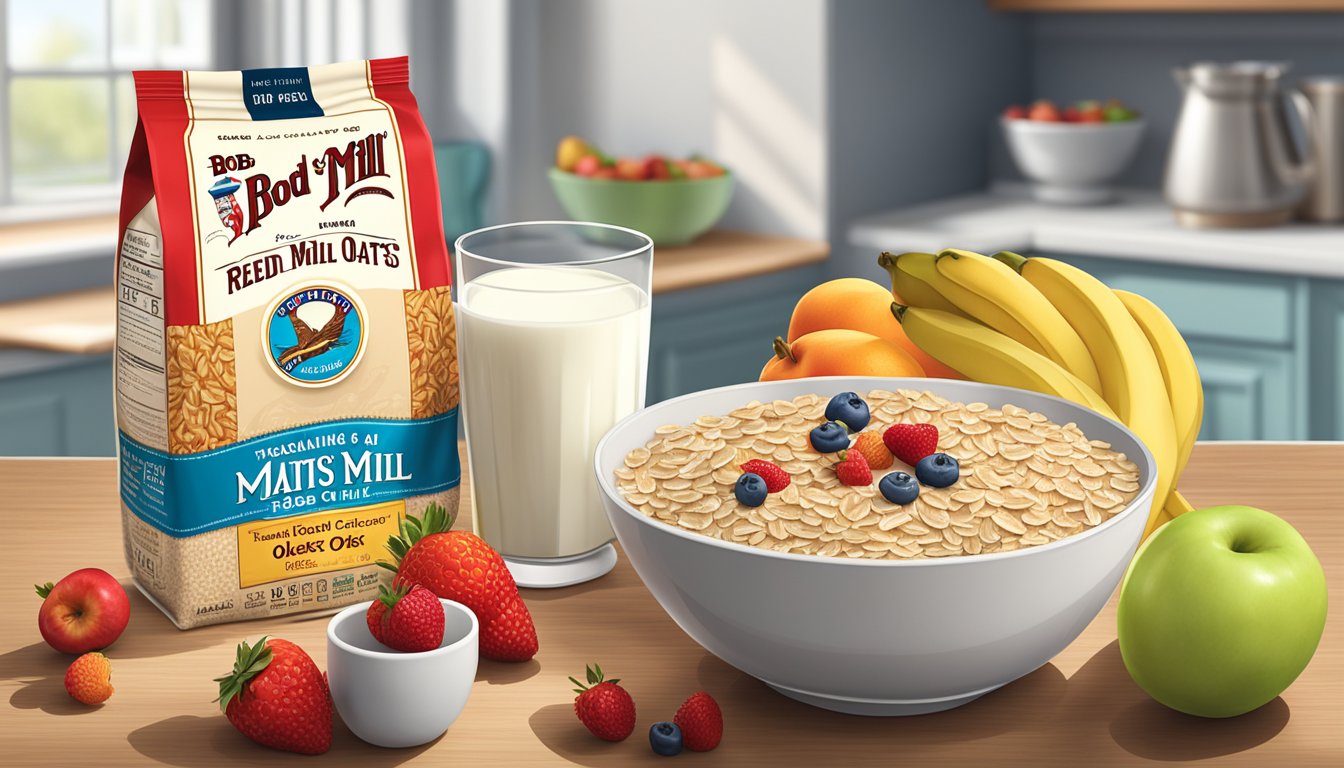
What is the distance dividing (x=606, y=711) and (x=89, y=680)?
302 millimetres

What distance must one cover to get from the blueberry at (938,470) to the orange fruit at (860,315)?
1.03 ft

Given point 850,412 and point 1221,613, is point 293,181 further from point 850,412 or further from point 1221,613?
point 1221,613

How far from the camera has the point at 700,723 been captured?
2.43 ft

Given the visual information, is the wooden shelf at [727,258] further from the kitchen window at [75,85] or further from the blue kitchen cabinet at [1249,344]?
the kitchen window at [75,85]

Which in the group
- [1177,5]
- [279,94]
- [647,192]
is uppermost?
[1177,5]

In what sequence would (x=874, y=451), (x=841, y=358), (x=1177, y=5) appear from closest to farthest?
(x=874, y=451) → (x=841, y=358) → (x=1177, y=5)

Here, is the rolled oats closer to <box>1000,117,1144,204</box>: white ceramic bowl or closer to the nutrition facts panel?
the nutrition facts panel

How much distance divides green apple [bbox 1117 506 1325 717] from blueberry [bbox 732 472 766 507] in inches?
8.5

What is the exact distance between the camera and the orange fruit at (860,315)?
1120 millimetres

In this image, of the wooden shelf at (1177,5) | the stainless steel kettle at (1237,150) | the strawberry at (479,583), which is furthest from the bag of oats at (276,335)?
the wooden shelf at (1177,5)

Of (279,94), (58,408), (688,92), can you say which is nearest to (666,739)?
(279,94)

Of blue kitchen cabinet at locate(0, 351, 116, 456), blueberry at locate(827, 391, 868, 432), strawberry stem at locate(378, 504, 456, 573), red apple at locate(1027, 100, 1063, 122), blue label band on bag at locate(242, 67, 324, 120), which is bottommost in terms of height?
blue kitchen cabinet at locate(0, 351, 116, 456)

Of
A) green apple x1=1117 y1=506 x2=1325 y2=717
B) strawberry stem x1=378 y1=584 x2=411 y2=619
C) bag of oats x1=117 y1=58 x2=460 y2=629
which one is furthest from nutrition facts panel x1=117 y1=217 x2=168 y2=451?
green apple x1=1117 y1=506 x2=1325 y2=717

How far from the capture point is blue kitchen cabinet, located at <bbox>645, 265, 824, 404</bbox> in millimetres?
2633
